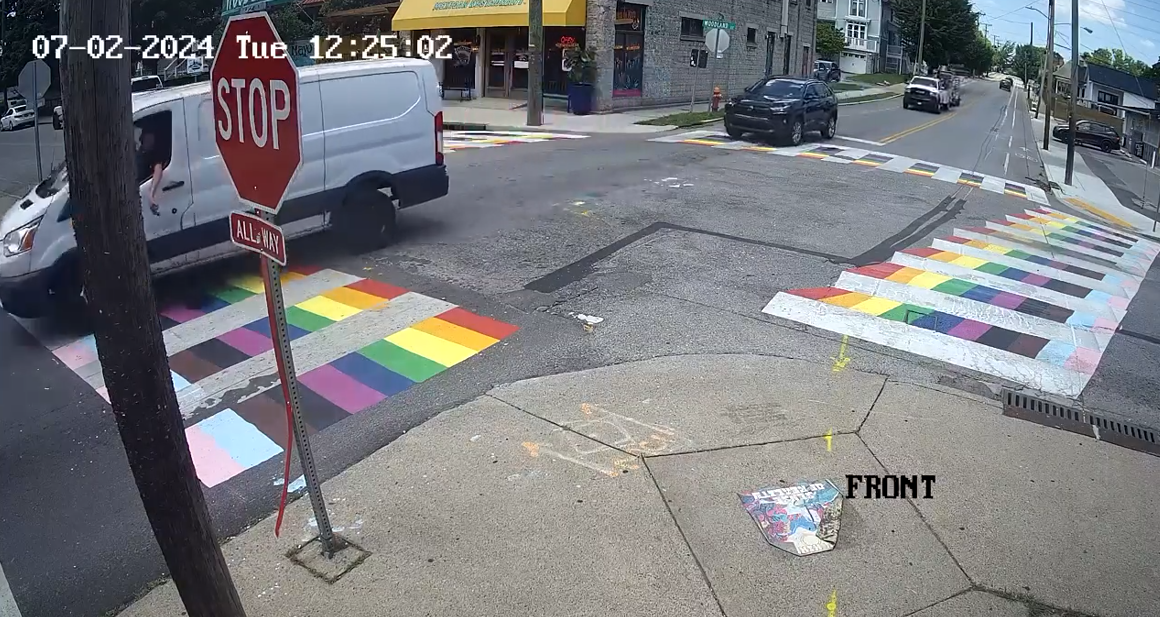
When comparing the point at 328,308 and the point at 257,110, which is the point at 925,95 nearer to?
the point at 328,308

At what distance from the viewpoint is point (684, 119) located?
84.7ft

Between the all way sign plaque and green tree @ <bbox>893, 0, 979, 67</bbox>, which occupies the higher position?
green tree @ <bbox>893, 0, 979, 67</bbox>

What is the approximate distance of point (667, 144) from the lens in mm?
19719

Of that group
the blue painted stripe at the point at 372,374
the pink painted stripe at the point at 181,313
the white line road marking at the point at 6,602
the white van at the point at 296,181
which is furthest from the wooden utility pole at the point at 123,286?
the pink painted stripe at the point at 181,313

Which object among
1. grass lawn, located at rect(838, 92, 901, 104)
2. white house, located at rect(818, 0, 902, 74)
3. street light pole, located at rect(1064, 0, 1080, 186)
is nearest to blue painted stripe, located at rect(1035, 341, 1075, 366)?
street light pole, located at rect(1064, 0, 1080, 186)

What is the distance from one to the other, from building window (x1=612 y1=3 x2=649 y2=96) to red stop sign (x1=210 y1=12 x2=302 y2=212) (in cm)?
2581

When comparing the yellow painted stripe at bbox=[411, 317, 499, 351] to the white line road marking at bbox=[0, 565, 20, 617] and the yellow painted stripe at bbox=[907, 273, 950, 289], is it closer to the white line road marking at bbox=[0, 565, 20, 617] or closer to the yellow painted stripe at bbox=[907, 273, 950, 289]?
the white line road marking at bbox=[0, 565, 20, 617]

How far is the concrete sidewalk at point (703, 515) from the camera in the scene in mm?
3947

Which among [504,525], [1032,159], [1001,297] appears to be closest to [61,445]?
[504,525]

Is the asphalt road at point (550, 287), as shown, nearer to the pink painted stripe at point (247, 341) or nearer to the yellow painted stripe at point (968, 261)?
the yellow painted stripe at point (968, 261)

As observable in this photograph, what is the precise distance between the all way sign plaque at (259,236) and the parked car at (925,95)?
40.7 m

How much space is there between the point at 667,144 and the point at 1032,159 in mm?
13143

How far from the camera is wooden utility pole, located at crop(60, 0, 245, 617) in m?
2.79

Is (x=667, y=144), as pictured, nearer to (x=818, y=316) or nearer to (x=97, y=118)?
(x=818, y=316)
